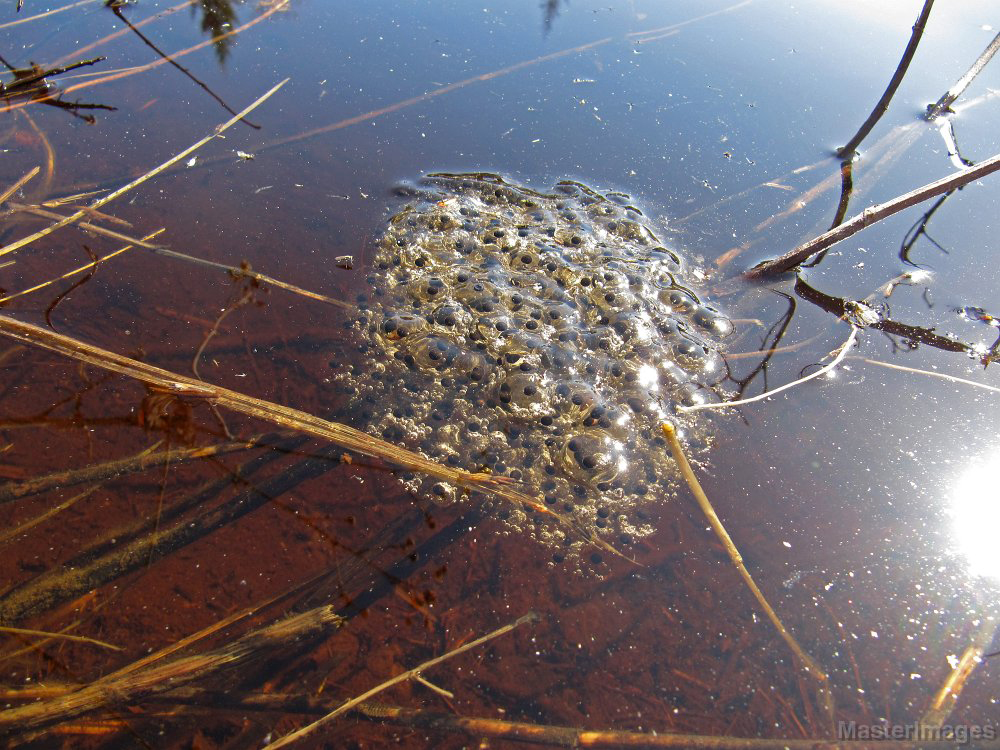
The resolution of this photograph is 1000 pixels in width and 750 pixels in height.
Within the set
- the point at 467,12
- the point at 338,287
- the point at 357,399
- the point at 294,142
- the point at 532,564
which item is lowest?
the point at 532,564

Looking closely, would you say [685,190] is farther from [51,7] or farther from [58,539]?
[51,7]

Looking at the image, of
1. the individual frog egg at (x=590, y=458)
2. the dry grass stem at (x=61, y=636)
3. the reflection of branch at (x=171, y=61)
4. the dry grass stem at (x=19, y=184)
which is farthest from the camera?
the reflection of branch at (x=171, y=61)

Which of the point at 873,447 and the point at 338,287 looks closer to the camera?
the point at 873,447

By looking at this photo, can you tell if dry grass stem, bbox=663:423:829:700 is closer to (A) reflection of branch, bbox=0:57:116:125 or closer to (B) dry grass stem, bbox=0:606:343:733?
(B) dry grass stem, bbox=0:606:343:733

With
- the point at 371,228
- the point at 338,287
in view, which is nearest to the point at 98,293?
the point at 338,287

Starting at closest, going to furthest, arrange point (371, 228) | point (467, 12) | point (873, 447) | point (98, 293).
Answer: point (873, 447) < point (98, 293) < point (371, 228) < point (467, 12)

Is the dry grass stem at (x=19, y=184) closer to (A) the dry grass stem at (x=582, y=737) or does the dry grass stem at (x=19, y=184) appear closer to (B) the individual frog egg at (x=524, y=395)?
(B) the individual frog egg at (x=524, y=395)

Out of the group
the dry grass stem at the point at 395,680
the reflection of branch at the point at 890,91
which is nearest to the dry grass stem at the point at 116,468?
the dry grass stem at the point at 395,680
